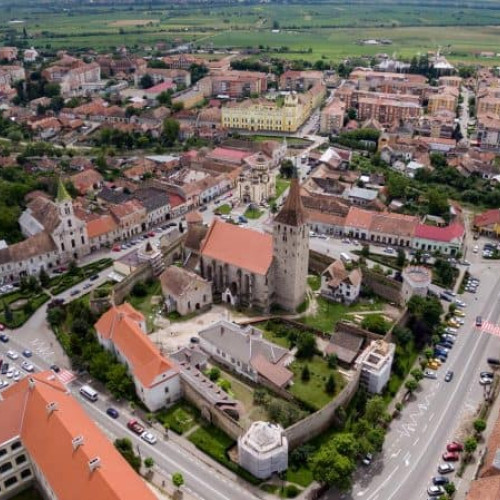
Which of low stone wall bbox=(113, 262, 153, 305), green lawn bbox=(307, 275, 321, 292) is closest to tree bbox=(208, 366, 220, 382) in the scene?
low stone wall bbox=(113, 262, 153, 305)

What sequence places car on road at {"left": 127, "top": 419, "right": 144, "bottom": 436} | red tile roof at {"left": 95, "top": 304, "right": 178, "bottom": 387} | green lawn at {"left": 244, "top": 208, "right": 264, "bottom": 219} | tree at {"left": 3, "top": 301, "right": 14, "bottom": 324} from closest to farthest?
1. car on road at {"left": 127, "top": 419, "right": 144, "bottom": 436}
2. red tile roof at {"left": 95, "top": 304, "right": 178, "bottom": 387}
3. tree at {"left": 3, "top": 301, "right": 14, "bottom": 324}
4. green lawn at {"left": 244, "top": 208, "right": 264, "bottom": 219}

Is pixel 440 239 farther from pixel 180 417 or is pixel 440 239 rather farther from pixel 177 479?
pixel 177 479

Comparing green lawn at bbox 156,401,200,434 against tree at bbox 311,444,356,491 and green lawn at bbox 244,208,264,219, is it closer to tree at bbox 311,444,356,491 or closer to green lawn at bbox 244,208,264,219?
tree at bbox 311,444,356,491

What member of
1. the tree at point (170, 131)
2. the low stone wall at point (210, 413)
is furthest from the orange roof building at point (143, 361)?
the tree at point (170, 131)

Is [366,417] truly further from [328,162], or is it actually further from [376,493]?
[328,162]

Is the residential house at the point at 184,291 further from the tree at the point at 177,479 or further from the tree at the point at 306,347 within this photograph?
the tree at the point at 177,479

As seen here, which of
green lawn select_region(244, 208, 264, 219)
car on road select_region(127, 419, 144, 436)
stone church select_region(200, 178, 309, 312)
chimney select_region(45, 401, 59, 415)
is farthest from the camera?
green lawn select_region(244, 208, 264, 219)
